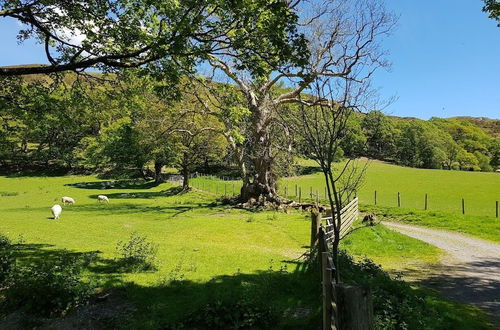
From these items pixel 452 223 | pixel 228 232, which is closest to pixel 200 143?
pixel 228 232

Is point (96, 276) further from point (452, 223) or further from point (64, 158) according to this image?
point (64, 158)

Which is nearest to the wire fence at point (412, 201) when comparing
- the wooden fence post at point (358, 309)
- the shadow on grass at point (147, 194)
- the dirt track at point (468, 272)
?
the shadow on grass at point (147, 194)

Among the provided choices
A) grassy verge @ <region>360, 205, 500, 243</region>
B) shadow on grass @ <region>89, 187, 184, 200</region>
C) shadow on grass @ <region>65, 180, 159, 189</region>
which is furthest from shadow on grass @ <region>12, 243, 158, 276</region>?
shadow on grass @ <region>65, 180, 159, 189</region>

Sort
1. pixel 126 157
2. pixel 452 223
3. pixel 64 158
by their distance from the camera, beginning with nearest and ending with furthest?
1. pixel 452 223
2. pixel 126 157
3. pixel 64 158

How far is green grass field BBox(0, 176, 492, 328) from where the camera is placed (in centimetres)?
802

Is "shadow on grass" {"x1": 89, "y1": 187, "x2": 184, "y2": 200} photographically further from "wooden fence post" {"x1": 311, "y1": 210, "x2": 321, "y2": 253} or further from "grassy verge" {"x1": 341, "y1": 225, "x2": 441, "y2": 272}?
"wooden fence post" {"x1": 311, "y1": 210, "x2": 321, "y2": 253}

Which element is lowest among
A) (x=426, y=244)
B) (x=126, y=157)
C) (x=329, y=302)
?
(x=426, y=244)

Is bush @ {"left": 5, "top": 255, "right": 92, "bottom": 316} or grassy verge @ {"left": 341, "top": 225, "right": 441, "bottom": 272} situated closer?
bush @ {"left": 5, "top": 255, "right": 92, "bottom": 316}

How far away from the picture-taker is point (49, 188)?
46.2 meters

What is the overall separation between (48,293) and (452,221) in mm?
23585

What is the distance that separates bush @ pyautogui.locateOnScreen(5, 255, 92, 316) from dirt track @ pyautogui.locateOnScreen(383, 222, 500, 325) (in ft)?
29.4

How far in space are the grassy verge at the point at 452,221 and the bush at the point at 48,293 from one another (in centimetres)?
1626

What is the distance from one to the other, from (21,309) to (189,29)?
6896 mm

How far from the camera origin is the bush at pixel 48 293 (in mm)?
7332
